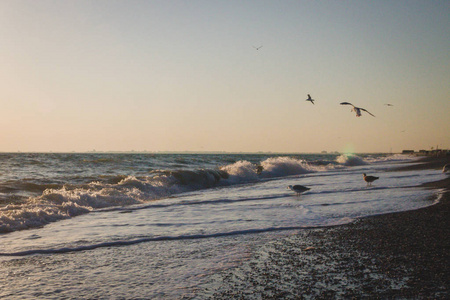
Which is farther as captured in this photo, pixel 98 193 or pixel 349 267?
pixel 98 193

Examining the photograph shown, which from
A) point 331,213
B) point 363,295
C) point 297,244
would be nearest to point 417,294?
point 363,295

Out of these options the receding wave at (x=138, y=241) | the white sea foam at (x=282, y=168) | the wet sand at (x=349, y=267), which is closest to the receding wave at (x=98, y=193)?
the white sea foam at (x=282, y=168)

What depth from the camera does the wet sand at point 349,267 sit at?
4.56 meters

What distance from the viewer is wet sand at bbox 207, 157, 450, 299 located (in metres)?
4.56

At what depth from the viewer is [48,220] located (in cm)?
1062

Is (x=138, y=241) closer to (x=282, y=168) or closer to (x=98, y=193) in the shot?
(x=98, y=193)

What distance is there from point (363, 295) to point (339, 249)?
2.31 meters

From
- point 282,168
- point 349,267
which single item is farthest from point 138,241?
point 282,168

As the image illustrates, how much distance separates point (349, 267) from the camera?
219 inches

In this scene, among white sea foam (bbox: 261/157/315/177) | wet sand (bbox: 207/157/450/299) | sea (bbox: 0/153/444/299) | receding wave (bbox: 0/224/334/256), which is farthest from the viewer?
white sea foam (bbox: 261/157/315/177)

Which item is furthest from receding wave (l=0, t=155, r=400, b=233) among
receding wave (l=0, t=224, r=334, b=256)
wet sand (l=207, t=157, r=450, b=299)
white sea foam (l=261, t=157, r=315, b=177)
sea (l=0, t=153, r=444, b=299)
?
wet sand (l=207, t=157, r=450, b=299)

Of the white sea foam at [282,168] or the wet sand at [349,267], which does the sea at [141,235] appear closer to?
the wet sand at [349,267]

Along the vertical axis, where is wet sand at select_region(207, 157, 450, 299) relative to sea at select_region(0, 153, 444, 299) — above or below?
above

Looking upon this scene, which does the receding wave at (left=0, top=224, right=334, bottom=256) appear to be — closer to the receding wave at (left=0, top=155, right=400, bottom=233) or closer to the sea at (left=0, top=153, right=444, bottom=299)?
the sea at (left=0, top=153, right=444, bottom=299)
